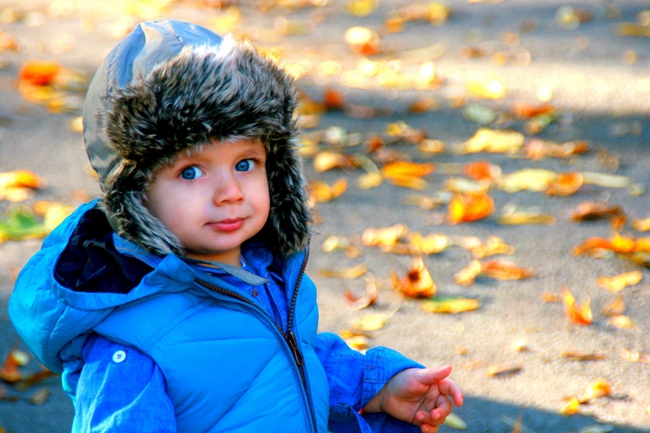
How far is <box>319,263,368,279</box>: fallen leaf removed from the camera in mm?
3268

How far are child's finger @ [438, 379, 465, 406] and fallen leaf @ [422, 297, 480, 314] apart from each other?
3.22 ft

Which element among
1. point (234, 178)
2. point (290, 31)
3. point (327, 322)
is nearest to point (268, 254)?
point (234, 178)

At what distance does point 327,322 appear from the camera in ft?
9.75

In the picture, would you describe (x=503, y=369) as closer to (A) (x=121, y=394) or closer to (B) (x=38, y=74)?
(A) (x=121, y=394)

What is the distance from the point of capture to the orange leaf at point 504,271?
10.5ft

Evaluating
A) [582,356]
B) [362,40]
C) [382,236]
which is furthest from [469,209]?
[362,40]

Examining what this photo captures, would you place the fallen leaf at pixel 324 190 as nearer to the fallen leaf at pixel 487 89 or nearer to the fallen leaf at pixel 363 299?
the fallen leaf at pixel 363 299

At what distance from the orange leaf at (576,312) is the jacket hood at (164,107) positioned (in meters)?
1.53

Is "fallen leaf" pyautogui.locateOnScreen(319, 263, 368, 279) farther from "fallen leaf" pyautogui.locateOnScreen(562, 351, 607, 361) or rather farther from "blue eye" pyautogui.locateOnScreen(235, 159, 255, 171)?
"blue eye" pyautogui.locateOnScreen(235, 159, 255, 171)

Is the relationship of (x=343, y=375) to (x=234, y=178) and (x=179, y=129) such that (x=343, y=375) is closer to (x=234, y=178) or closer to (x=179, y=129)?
(x=234, y=178)

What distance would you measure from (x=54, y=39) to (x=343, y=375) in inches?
184

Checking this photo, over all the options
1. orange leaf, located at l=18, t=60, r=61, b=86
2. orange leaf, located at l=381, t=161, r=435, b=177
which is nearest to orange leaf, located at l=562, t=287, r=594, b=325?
orange leaf, located at l=381, t=161, r=435, b=177

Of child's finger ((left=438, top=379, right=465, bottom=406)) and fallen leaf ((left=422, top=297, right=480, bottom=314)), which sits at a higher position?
child's finger ((left=438, top=379, right=465, bottom=406))

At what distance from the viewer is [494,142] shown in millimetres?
4332
